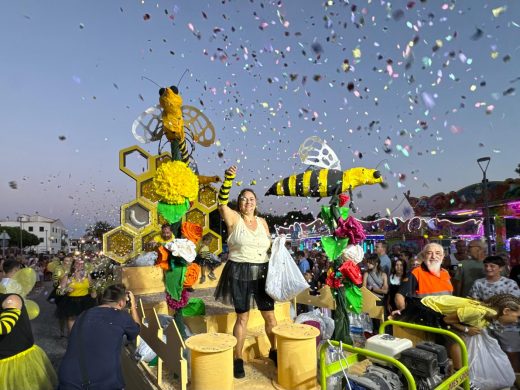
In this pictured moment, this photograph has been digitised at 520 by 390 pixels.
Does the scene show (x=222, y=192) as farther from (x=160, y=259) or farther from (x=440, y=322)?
(x=440, y=322)

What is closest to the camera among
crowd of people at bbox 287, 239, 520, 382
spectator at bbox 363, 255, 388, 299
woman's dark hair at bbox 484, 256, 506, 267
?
crowd of people at bbox 287, 239, 520, 382

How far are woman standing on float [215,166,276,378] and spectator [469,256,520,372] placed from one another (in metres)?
2.35

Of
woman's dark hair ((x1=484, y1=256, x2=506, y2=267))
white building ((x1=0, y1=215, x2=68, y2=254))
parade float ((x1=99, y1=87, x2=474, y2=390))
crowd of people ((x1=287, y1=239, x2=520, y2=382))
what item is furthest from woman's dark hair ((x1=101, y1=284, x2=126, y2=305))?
white building ((x1=0, y1=215, x2=68, y2=254))

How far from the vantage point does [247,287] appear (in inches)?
122

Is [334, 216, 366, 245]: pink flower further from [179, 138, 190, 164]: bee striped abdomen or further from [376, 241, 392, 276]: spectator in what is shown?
[376, 241, 392, 276]: spectator

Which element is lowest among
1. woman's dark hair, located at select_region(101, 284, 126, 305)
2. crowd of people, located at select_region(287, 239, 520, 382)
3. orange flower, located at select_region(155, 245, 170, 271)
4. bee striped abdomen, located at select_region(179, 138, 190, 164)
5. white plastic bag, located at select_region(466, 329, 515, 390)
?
white plastic bag, located at select_region(466, 329, 515, 390)

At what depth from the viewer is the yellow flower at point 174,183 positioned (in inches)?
136

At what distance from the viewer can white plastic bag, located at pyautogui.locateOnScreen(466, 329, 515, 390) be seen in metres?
3.00

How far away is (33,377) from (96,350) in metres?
1.18

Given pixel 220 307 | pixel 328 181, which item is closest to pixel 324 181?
pixel 328 181

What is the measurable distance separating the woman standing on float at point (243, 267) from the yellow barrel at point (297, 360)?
0.44 m

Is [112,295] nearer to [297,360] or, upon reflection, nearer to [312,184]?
[297,360]

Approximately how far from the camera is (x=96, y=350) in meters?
2.34

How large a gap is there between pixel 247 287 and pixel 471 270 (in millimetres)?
3267
